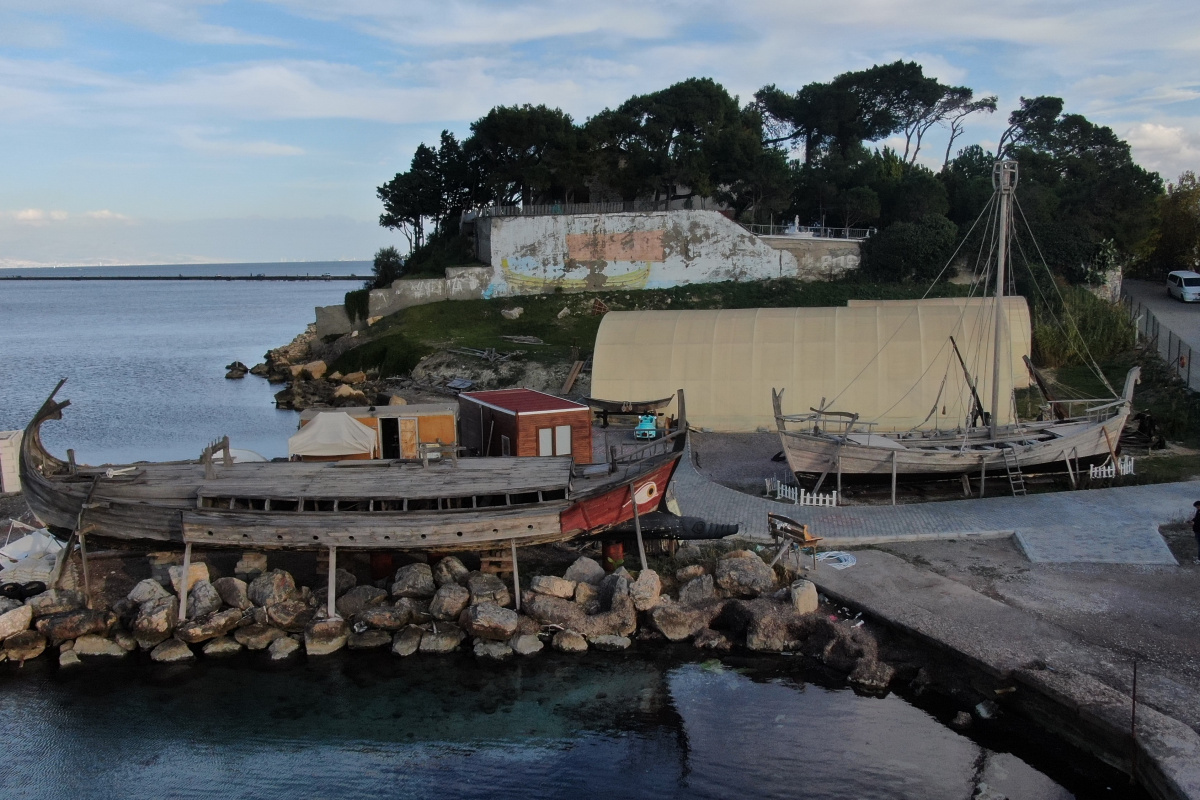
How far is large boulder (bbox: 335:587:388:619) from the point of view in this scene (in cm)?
2031

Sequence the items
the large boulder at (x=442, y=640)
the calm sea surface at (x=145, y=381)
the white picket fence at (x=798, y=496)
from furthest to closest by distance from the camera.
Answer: the calm sea surface at (x=145, y=381) → the white picket fence at (x=798, y=496) → the large boulder at (x=442, y=640)

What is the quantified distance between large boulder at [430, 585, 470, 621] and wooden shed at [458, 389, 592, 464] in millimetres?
6414

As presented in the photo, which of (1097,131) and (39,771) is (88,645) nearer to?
(39,771)

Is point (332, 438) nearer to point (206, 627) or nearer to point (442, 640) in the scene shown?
point (206, 627)

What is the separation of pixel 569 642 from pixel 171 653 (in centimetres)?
858

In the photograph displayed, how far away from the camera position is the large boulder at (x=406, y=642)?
19055 millimetres

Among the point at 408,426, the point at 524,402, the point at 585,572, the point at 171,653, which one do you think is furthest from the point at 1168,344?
the point at 171,653

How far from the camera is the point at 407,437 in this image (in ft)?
85.3

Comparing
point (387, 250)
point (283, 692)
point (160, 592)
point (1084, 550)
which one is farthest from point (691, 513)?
point (387, 250)

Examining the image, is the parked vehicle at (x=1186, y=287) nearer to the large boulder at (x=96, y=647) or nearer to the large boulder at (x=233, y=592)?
the large boulder at (x=233, y=592)

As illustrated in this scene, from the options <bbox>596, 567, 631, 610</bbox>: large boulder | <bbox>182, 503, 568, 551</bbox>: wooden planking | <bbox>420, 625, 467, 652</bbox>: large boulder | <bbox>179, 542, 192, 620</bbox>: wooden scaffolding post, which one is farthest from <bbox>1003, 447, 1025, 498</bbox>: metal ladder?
<bbox>179, 542, 192, 620</bbox>: wooden scaffolding post

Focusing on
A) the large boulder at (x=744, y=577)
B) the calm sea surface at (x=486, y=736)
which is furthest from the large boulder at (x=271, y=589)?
the large boulder at (x=744, y=577)

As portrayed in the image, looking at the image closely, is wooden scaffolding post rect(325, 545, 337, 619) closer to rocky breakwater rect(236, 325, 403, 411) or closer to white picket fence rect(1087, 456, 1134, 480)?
rocky breakwater rect(236, 325, 403, 411)

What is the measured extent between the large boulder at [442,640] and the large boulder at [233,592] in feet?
14.7
